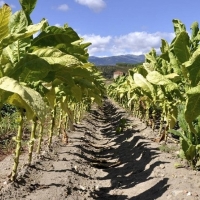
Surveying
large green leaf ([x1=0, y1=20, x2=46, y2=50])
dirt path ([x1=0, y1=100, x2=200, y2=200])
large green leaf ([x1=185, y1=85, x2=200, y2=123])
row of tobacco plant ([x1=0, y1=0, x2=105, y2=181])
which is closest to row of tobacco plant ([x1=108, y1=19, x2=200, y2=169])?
large green leaf ([x1=185, y1=85, x2=200, y2=123])

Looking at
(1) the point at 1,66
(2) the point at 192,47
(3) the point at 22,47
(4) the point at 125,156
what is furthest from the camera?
(4) the point at 125,156

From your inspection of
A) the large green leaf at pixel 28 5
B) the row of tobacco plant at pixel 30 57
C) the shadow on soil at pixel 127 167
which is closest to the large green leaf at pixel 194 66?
the row of tobacco plant at pixel 30 57

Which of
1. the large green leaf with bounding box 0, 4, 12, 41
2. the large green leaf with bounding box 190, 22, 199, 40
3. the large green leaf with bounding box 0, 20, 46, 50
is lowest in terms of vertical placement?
the large green leaf with bounding box 0, 20, 46, 50

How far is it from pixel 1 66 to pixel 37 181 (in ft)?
7.03

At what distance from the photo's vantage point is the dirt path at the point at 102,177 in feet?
13.3

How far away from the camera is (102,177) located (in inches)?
222

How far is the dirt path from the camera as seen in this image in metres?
4.07

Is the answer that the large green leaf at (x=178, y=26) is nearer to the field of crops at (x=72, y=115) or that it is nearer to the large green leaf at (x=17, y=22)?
the field of crops at (x=72, y=115)

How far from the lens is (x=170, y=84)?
4.24 m

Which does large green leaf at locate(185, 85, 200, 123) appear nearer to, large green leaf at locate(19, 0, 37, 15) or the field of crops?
the field of crops

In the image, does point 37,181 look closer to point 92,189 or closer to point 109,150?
point 92,189

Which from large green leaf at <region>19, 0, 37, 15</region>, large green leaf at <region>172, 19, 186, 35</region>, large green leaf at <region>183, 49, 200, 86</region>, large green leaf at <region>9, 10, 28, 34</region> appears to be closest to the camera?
large green leaf at <region>183, 49, 200, 86</region>

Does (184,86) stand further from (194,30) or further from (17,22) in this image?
(17,22)

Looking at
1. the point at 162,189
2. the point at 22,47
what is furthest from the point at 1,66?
the point at 162,189
